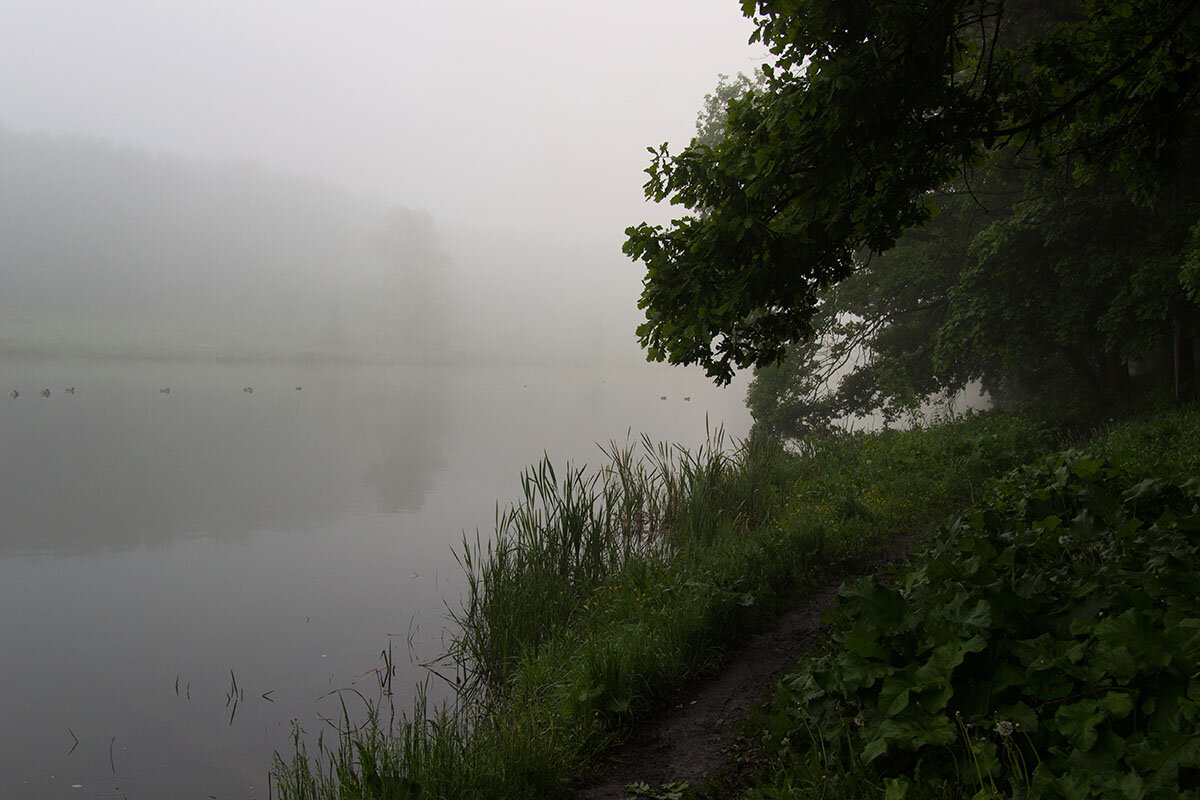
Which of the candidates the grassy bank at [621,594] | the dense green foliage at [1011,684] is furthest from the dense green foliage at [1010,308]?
the dense green foliage at [1011,684]

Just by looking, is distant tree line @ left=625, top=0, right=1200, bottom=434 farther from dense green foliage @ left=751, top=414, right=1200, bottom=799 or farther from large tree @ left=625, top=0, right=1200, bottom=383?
dense green foliage @ left=751, top=414, right=1200, bottom=799

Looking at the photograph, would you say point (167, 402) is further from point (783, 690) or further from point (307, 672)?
point (783, 690)

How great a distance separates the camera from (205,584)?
951 cm

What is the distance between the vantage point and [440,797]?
3465mm

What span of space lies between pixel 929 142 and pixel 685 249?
1.49 m

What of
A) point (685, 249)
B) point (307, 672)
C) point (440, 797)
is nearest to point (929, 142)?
point (685, 249)

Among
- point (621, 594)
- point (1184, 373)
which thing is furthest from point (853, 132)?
→ point (1184, 373)

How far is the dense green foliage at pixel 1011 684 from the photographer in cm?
232

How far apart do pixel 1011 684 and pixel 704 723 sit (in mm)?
Answer: 1999

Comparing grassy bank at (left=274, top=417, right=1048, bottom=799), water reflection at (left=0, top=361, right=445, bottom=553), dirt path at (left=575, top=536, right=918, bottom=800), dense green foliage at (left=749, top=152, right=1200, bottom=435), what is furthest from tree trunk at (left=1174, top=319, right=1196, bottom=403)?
water reflection at (left=0, top=361, right=445, bottom=553)

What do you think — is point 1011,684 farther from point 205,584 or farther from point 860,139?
point 205,584

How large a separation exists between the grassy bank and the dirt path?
124 millimetres

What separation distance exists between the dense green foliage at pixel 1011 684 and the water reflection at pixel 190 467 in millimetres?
11363

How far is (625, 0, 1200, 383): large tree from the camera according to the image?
3.72 metres
